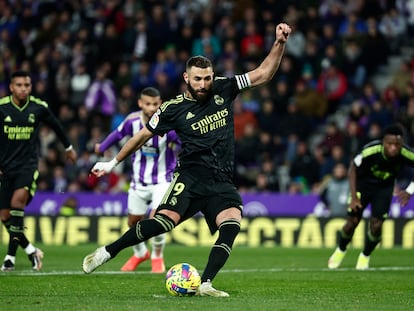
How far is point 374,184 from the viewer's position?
47.3 ft

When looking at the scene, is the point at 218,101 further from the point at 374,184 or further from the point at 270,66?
the point at 374,184

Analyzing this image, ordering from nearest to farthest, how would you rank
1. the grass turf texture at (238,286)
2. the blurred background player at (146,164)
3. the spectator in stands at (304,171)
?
1. the grass turf texture at (238,286)
2. the blurred background player at (146,164)
3. the spectator in stands at (304,171)

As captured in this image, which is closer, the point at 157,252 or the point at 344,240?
the point at 157,252

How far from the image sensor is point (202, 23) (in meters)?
25.5

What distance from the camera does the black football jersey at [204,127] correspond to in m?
9.90

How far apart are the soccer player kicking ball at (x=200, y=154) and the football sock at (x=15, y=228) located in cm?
379

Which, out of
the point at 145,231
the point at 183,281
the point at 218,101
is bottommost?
the point at 183,281

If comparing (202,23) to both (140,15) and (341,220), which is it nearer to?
(140,15)

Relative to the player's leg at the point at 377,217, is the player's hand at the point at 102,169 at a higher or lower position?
higher

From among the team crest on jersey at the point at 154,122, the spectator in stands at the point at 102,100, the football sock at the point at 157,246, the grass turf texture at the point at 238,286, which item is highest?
the spectator in stands at the point at 102,100

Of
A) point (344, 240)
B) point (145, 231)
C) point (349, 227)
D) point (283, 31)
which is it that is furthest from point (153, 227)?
point (344, 240)

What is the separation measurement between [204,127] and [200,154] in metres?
0.28

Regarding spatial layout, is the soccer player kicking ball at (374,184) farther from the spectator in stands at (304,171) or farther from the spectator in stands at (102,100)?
the spectator in stands at (102,100)

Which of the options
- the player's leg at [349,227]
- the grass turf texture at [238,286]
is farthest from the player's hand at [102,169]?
the player's leg at [349,227]
